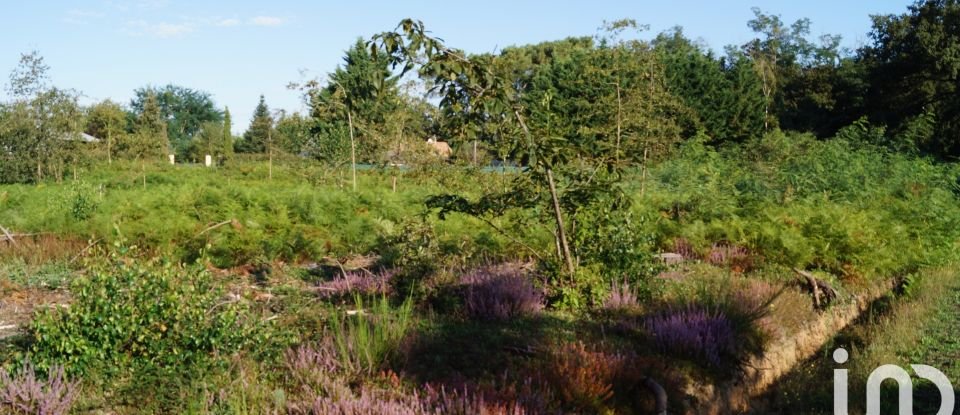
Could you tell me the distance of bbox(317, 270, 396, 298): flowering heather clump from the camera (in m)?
6.90

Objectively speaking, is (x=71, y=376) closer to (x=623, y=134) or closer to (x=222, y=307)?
(x=222, y=307)

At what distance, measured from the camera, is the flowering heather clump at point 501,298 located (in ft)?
20.3

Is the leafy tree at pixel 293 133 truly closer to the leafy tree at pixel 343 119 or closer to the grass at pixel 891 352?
the leafy tree at pixel 343 119

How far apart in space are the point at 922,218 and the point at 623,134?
5042 millimetres

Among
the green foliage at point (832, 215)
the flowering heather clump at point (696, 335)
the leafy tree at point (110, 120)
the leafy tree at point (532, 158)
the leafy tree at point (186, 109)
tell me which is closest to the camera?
the flowering heather clump at point (696, 335)

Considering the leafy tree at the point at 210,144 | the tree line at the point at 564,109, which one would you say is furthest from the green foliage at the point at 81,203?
the leafy tree at the point at 210,144

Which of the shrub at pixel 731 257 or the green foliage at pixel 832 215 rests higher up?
the green foliage at pixel 832 215

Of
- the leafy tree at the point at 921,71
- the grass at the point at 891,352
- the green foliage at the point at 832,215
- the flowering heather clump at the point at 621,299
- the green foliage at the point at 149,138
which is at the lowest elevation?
the grass at the point at 891,352

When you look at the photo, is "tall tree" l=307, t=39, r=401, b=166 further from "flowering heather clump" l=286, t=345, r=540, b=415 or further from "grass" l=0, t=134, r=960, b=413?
"flowering heather clump" l=286, t=345, r=540, b=415

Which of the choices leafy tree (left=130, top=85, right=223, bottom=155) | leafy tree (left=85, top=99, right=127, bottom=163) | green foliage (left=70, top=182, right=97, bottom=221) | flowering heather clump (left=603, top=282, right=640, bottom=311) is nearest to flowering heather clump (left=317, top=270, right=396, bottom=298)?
flowering heather clump (left=603, top=282, right=640, bottom=311)

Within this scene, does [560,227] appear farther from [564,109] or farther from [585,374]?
[564,109]

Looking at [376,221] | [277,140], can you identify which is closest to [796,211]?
[376,221]

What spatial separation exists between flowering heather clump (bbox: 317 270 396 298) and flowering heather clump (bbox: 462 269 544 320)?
2.71ft

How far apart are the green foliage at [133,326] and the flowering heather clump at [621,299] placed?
3.03 m
